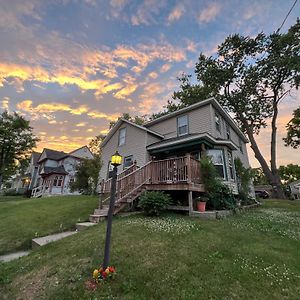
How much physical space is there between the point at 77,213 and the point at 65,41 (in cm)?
1005

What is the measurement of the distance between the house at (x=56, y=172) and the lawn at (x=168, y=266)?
1027 inches

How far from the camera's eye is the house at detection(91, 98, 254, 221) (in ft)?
32.3

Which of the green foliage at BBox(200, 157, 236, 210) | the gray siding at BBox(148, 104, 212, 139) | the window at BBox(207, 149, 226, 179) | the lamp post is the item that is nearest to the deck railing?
the green foliage at BBox(200, 157, 236, 210)

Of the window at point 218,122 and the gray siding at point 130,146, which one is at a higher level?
the window at point 218,122

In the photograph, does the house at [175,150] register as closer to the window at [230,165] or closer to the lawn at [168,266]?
the window at [230,165]

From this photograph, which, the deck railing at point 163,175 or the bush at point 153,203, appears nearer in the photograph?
the bush at point 153,203

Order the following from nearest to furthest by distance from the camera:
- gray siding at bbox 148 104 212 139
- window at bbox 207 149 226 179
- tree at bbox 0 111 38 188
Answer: window at bbox 207 149 226 179, gray siding at bbox 148 104 212 139, tree at bbox 0 111 38 188

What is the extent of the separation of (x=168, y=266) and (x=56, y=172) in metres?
29.3

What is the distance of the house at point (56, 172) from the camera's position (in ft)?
96.2

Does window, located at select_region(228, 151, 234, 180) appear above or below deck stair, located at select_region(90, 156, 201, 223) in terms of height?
above

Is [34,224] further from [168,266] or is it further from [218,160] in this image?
[218,160]

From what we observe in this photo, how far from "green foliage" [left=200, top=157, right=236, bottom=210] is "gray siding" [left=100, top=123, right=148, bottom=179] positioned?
4948 millimetres

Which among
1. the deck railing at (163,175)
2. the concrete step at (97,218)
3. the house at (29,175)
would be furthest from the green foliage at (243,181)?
the house at (29,175)

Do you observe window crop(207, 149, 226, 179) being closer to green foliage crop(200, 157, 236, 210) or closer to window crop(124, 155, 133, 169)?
green foliage crop(200, 157, 236, 210)
